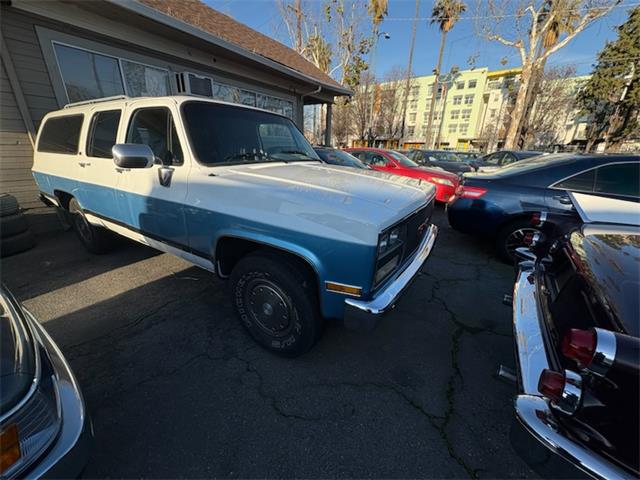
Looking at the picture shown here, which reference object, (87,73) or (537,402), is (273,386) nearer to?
(537,402)

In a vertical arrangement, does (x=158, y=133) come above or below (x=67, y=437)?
above

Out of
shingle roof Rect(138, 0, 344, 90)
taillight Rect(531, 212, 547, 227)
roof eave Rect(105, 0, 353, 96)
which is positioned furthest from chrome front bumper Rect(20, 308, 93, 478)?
shingle roof Rect(138, 0, 344, 90)

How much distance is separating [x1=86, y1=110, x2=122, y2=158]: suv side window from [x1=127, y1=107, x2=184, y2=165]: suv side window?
352 mm

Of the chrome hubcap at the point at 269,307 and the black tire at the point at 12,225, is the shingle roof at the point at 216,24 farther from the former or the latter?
the chrome hubcap at the point at 269,307

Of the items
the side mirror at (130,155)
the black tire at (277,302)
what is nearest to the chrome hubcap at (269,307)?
the black tire at (277,302)

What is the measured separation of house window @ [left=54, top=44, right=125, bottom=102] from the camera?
5.40 metres

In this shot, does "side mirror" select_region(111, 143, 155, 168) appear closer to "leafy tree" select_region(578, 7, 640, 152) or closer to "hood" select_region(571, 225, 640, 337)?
"hood" select_region(571, 225, 640, 337)

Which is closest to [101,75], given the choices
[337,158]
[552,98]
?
[337,158]

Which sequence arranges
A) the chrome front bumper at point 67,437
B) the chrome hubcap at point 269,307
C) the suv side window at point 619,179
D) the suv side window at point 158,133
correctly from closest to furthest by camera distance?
the chrome front bumper at point 67,437 → the chrome hubcap at point 269,307 → the suv side window at point 158,133 → the suv side window at point 619,179

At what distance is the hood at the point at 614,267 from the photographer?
133 centimetres

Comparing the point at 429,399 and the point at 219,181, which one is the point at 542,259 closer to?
the point at 429,399

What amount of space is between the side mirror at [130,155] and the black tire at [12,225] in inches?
145

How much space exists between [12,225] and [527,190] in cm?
791

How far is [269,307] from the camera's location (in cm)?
226
